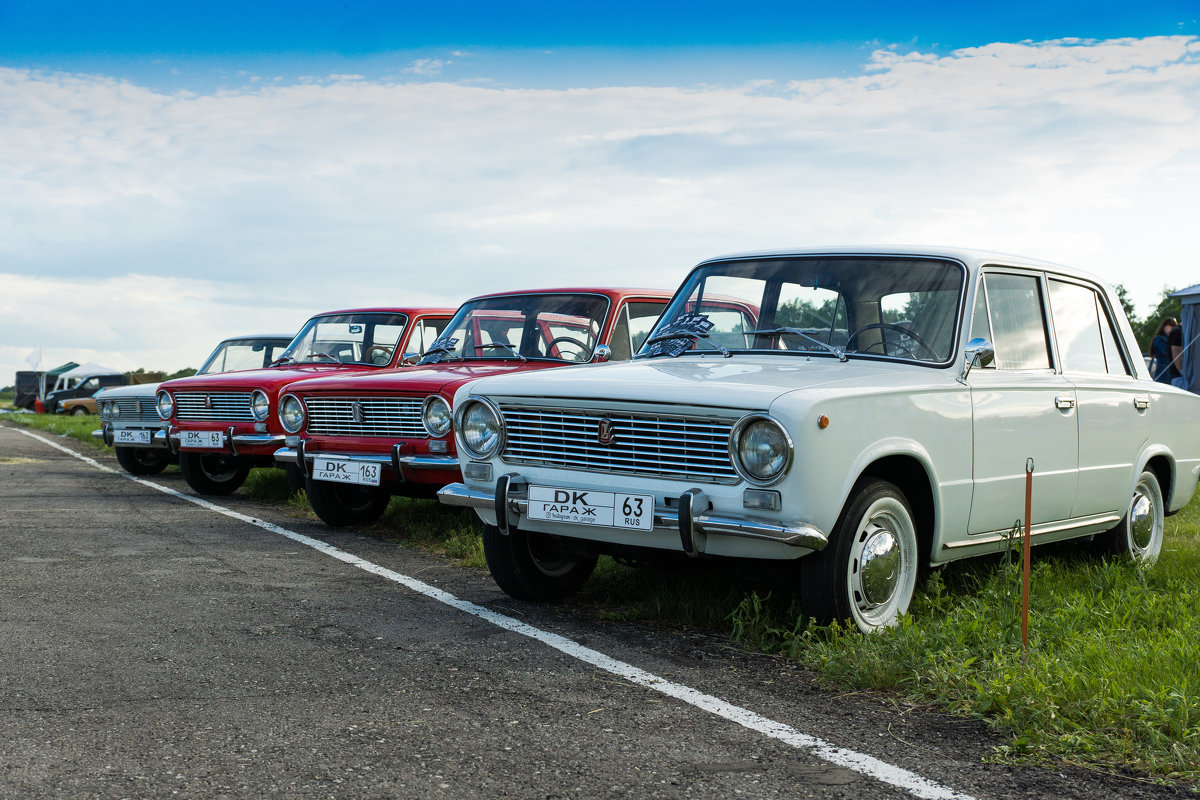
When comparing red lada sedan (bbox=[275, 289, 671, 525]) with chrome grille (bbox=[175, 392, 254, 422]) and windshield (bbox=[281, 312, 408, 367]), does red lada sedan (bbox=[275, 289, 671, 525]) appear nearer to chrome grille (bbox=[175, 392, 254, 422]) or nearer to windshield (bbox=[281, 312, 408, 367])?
chrome grille (bbox=[175, 392, 254, 422])

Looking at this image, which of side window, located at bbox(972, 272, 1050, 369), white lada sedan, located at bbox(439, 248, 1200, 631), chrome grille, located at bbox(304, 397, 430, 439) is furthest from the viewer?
chrome grille, located at bbox(304, 397, 430, 439)

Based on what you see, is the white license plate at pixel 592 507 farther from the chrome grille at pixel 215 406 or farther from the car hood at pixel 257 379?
the chrome grille at pixel 215 406

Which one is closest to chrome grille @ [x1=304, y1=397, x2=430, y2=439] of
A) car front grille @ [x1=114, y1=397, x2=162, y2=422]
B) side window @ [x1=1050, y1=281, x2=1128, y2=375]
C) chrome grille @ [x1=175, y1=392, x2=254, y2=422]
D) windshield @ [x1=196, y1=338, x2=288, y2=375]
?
chrome grille @ [x1=175, y1=392, x2=254, y2=422]

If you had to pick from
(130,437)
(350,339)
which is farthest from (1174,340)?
(130,437)

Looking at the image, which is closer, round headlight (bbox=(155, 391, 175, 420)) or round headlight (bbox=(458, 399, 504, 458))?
round headlight (bbox=(458, 399, 504, 458))

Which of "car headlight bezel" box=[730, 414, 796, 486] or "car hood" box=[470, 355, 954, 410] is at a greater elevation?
"car hood" box=[470, 355, 954, 410]

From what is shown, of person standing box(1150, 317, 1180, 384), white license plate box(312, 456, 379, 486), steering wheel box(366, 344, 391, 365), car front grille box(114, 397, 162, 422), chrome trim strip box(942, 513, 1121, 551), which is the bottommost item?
chrome trim strip box(942, 513, 1121, 551)

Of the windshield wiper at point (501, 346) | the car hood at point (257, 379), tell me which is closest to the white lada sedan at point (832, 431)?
the windshield wiper at point (501, 346)

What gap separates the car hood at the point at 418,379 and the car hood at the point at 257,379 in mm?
1078

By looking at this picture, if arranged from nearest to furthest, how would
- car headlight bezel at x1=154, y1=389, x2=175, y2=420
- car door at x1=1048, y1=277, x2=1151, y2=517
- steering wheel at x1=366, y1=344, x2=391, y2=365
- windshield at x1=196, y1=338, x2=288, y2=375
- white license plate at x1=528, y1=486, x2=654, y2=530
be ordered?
white license plate at x1=528, y1=486, x2=654, y2=530
car door at x1=1048, y1=277, x2=1151, y2=517
steering wheel at x1=366, y1=344, x2=391, y2=365
car headlight bezel at x1=154, y1=389, x2=175, y2=420
windshield at x1=196, y1=338, x2=288, y2=375

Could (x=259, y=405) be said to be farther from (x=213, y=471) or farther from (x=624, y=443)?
(x=624, y=443)

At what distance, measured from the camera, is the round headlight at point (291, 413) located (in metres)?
9.24

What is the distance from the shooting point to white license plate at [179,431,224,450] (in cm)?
1050

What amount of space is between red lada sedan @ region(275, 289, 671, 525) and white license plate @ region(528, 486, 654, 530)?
9.18ft
